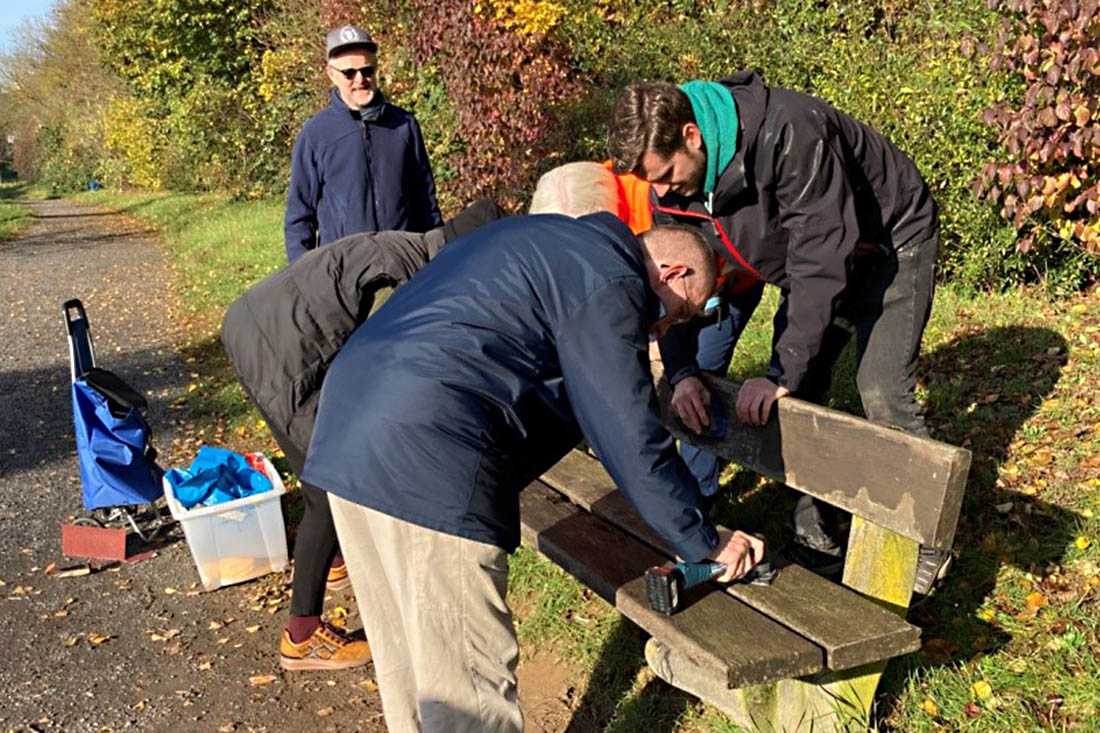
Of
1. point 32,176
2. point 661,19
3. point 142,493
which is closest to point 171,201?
point 661,19

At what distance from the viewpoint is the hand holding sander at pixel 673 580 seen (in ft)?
9.10

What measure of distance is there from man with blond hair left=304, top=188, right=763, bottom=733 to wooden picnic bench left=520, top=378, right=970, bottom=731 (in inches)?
10.4

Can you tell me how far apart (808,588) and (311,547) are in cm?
188

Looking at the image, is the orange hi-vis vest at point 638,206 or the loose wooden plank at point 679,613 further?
the orange hi-vis vest at point 638,206

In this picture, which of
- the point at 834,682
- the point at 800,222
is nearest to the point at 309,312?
the point at 800,222

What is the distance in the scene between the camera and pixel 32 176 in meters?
71.3

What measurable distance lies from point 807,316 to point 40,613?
12.1 feet

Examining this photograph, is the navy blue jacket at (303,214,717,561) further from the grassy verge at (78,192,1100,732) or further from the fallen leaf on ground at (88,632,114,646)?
the fallen leaf on ground at (88,632,114,646)

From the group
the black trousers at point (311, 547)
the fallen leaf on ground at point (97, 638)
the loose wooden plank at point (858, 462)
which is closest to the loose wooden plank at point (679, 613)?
the loose wooden plank at point (858, 462)

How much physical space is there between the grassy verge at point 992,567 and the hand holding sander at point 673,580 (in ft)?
2.34

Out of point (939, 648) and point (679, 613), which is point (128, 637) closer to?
point (679, 613)

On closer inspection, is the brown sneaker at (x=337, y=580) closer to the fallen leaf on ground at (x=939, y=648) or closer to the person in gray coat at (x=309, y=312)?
the person in gray coat at (x=309, y=312)

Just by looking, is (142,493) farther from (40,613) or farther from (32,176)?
(32,176)

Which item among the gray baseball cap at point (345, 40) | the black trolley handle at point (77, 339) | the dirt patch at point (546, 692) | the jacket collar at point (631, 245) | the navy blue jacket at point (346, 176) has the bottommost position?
the dirt patch at point (546, 692)
